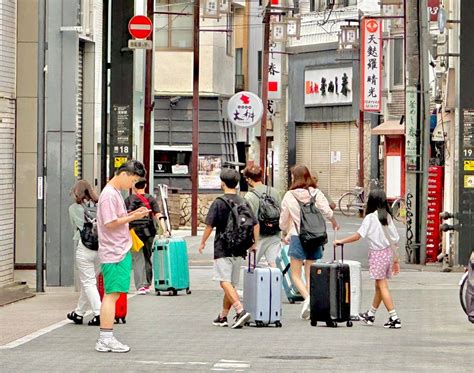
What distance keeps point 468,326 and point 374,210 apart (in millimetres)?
1774

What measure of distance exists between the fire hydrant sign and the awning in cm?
1926

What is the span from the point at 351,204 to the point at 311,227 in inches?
1496

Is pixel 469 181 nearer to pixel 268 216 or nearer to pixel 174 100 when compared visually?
pixel 268 216

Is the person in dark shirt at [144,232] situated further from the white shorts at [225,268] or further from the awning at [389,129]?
the awning at [389,129]

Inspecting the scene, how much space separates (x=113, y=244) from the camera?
600 inches

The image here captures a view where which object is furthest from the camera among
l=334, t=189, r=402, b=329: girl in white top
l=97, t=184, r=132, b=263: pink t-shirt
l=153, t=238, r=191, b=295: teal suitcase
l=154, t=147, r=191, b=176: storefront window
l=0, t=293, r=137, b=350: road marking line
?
l=154, t=147, r=191, b=176: storefront window

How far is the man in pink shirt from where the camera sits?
15.1 meters

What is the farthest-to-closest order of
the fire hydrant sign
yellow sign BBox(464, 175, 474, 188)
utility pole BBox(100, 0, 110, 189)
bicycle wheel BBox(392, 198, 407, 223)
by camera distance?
bicycle wheel BBox(392, 198, 407, 223)
the fire hydrant sign
utility pole BBox(100, 0, 110, 189)
yellow sign BBox(464, 175, 474, 188)

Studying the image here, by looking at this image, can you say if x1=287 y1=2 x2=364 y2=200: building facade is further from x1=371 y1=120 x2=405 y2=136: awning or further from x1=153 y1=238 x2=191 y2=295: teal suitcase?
x1=153 y1=238 x2=191 y2=295: teal suitcase

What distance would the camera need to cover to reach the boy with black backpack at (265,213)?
20.3 metres

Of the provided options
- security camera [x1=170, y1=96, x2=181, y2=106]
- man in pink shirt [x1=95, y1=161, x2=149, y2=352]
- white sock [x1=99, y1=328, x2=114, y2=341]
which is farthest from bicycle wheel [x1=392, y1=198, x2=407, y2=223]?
white sock [x1=99, y1=328, x2=114, y2=341]

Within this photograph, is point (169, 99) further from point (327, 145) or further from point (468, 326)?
point (468, 326)

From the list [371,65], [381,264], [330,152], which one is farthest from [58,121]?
[330,152]

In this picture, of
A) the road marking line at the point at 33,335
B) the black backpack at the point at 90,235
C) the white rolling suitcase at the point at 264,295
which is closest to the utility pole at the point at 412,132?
the white rolling suitcase at the point at 264,295
